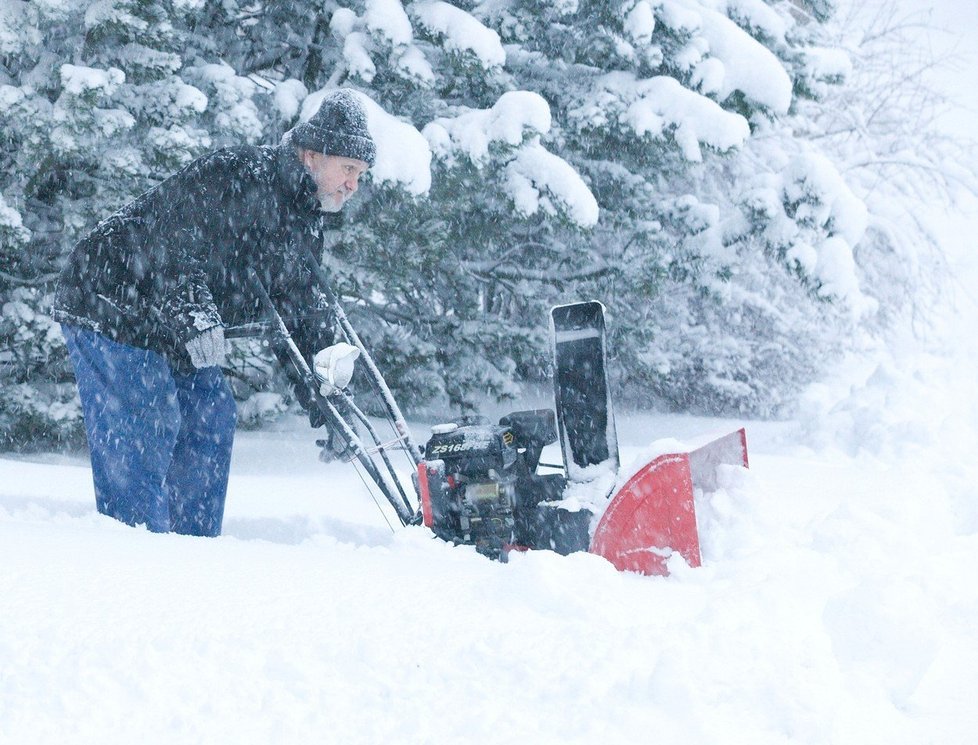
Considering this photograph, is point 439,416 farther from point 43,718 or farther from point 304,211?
point 43,718

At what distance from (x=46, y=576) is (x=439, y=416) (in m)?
5.77

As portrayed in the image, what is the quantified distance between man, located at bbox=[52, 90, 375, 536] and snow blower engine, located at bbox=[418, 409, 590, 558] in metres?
0.90

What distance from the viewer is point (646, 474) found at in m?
3.07

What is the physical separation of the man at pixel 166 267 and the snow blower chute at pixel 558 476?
6.7 inches

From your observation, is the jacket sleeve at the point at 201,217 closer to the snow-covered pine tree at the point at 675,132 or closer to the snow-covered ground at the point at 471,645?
the snow-covered ground at the point at 471,645

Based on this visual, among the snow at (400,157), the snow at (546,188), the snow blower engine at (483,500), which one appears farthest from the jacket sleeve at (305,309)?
the snow at (546,188)

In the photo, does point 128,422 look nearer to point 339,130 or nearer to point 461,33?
point 339,130

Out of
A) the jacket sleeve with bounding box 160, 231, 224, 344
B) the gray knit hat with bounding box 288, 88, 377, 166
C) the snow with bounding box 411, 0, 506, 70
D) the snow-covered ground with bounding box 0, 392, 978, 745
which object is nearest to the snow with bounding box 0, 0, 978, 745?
the snow-covered ground with bounding box 0, 392, 978, 745

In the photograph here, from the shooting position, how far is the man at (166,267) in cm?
317

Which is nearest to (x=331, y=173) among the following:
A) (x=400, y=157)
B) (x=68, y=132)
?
(x=400, y=157)

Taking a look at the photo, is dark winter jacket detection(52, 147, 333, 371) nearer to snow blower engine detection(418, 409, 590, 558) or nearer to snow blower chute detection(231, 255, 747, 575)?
snow blower chute detection(231, 255, 747, 575)

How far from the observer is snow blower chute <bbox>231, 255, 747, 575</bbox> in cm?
307

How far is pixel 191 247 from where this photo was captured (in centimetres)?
318

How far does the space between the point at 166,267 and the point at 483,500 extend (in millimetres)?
1337
